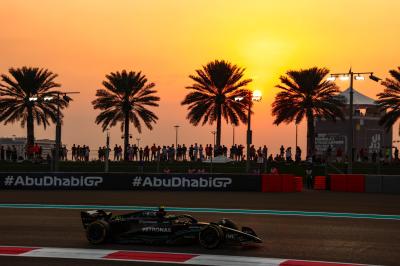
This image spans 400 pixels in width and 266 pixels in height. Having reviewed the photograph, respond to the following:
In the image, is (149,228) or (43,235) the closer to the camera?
(149,228)

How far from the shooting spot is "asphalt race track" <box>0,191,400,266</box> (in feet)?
31.2

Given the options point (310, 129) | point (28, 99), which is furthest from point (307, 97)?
point (28, 99)

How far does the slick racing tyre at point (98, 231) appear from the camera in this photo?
1018 cm

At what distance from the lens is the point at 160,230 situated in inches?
397

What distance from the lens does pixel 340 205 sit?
1962 cm

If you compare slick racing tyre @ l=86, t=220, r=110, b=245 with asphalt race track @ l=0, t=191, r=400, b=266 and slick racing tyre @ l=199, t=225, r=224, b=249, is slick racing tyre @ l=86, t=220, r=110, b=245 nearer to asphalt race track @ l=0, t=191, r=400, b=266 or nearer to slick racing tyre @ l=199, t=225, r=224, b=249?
asphalt race track @ l=0, t=191, r=400, b=266

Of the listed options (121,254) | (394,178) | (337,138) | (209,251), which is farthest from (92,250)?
(337,138)

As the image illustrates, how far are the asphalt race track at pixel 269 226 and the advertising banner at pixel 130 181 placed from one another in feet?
7.95

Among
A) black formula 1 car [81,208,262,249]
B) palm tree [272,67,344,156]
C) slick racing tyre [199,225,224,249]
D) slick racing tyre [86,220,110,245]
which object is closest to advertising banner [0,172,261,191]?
black formula 1 car [81,208,262,249]

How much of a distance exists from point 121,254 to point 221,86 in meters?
39.9

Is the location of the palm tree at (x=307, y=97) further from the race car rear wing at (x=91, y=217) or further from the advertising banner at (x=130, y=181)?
the race car rear wing at (x=91, y=217)

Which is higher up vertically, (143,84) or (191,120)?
(143,84)

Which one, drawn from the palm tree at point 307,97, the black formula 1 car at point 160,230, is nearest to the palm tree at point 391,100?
the palm tree at point 307,97

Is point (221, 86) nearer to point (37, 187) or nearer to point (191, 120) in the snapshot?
point (191, 120)
